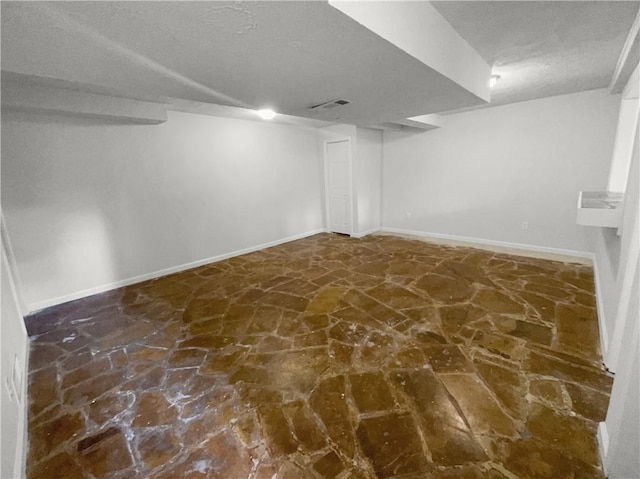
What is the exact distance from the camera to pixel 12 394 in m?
1.50

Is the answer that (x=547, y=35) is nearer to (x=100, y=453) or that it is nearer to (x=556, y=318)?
(x=556, y=318)

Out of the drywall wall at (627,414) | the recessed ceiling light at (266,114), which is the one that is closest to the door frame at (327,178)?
the recessed ceiling light at (266,114)

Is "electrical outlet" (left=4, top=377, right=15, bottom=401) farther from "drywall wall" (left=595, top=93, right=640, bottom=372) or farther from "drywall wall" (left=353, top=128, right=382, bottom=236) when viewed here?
"drywall wall" (left=353, top=128, right=382, bottom=236)

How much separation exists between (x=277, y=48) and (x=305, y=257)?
3328mm

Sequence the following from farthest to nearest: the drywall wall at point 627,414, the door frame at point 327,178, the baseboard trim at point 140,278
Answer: the door frame at point 327,178, the baseboard trim at point 140,278, the drywall wall at point 627,414

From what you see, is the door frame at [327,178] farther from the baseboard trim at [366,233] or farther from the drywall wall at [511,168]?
the drywall wall at [511,168]

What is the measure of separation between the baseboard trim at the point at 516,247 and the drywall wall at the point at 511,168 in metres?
0.07

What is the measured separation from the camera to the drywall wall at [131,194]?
9.81 ft

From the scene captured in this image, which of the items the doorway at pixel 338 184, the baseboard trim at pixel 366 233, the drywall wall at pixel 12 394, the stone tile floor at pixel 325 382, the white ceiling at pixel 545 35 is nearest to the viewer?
the drywall wall at pixel 12 394

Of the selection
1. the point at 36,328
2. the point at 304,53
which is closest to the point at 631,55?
the point at 304,53

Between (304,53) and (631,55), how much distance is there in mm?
3102

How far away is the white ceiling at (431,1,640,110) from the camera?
1758 millimetres

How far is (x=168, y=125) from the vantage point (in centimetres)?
380

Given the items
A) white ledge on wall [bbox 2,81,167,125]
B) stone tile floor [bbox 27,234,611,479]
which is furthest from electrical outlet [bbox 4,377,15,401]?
white ledge on wall [bbox 2,81,167,125]
